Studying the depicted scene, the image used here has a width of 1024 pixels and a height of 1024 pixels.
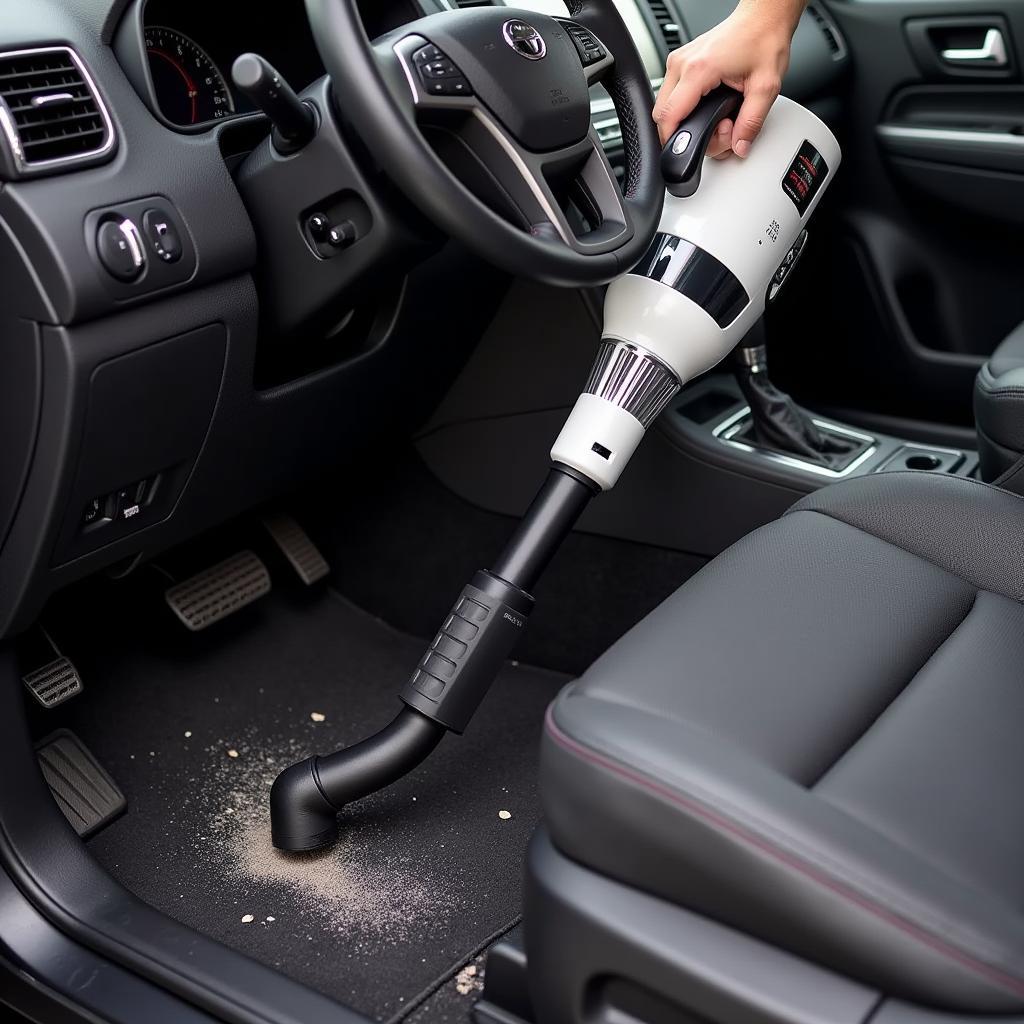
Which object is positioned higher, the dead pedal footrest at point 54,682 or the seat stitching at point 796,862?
the seat stitching at point 796,862

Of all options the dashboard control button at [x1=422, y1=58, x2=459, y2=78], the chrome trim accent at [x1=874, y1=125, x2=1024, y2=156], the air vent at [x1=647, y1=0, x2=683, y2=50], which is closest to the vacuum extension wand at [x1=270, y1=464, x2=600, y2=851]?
the dashboard control button at [x1=422, y1=58, x2=459, y2=78]

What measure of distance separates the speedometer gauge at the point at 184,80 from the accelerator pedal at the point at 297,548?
2.22 feet

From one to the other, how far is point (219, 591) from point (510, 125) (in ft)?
2.94

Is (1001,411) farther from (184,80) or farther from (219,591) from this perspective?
(219,591)

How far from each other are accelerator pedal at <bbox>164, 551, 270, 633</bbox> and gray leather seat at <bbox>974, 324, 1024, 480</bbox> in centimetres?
94

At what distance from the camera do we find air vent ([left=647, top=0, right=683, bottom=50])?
180 centimetres

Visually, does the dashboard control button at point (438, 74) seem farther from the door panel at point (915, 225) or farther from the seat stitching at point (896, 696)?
the door panel at point (915, 225)

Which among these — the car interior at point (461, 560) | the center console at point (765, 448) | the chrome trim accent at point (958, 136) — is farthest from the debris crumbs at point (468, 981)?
the chrome trim accent at point (958, 136)

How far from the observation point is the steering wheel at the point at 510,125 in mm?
932

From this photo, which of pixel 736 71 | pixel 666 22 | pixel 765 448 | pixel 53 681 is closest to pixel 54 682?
pixel 53 681

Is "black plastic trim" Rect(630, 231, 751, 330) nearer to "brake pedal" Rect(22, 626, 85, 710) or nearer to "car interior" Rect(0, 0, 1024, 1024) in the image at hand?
"car interior" Rect(0, 0, 1024, 1024)

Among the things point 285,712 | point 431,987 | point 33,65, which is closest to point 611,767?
point 431,987

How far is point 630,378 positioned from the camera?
1205 mm

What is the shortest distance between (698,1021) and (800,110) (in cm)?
90
